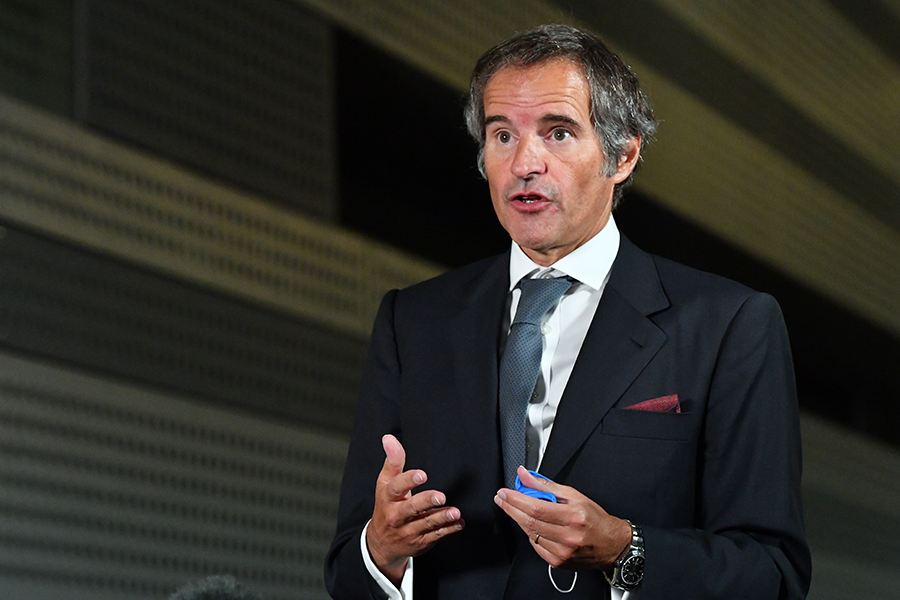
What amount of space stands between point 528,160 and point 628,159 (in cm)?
23

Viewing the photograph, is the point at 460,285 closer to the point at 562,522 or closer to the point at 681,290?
the point at 681,290

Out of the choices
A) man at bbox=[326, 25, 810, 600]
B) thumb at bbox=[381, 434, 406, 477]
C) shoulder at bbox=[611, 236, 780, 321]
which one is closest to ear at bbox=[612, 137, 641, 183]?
man at bbox=[326, 25, 810, 600]

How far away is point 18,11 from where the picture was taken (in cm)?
278

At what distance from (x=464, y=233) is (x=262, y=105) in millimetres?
1191

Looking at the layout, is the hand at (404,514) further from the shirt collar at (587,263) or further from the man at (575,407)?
the shirt collar at (587,263)

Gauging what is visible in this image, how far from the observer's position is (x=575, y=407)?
1.58 m

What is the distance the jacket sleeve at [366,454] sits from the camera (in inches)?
66.1

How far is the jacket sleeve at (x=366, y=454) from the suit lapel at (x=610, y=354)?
1.09 ft

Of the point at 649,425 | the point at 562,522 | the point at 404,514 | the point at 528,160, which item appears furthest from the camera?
the point at 528,160

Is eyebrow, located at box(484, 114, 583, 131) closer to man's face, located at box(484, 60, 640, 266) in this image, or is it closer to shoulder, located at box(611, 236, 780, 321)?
man's face, located at box(484, 60, 640, 266)

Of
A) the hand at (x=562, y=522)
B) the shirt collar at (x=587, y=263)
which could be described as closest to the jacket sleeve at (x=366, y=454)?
the shirt collar at (x=587, y=263)

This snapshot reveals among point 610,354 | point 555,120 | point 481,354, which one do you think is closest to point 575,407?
point 610,354

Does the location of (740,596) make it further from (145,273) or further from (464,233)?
(464,233)

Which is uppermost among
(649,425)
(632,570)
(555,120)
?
(555,120)
